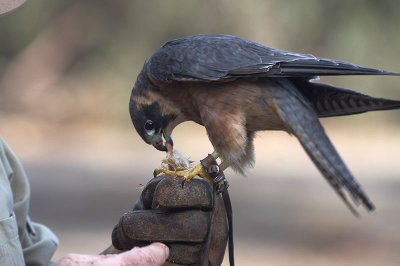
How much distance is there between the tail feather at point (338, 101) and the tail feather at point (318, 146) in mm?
70

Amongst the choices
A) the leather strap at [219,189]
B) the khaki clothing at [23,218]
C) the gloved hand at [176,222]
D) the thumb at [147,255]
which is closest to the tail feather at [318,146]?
the leather strap at [219,189]

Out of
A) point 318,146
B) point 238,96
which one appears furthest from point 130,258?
point 238,96

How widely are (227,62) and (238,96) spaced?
0.51ft

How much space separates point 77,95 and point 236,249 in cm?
646

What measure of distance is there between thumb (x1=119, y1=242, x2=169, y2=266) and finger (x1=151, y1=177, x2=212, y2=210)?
0.16 m

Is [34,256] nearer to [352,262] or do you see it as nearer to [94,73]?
[352,262]

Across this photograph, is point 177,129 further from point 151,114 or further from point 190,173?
point 190,173

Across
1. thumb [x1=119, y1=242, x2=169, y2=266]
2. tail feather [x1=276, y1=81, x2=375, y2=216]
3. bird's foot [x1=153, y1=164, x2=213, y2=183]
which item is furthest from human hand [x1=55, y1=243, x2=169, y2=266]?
tail feather [x1=276, y1=81, x2=375, y2=216]

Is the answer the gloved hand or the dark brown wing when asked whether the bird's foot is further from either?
the dark brown wing

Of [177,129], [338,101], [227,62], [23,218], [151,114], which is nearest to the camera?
[23,218]

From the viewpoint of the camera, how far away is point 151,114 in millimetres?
4551

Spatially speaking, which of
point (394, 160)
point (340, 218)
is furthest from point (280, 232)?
point (394, 160)

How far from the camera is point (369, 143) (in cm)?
1320

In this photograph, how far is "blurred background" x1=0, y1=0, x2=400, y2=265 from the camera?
35.3 feet
